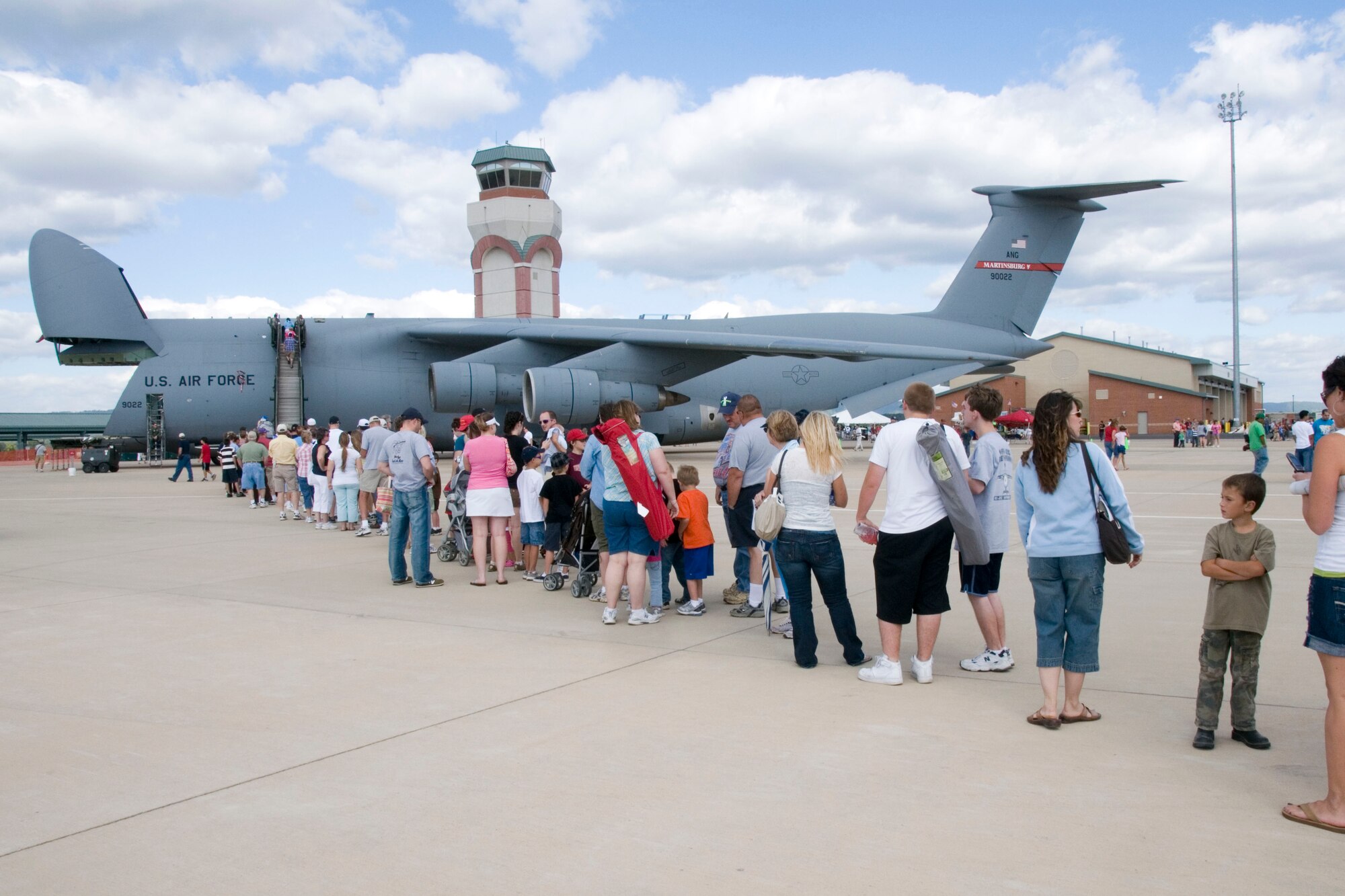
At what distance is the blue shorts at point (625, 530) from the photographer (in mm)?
6543

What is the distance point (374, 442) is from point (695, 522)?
16.4ft

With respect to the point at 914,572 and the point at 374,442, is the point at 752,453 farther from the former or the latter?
the point at 374,442

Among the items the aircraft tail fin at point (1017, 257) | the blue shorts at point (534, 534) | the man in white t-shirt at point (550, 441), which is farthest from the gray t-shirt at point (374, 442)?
the aircraft tail fin at point (1017, 257)

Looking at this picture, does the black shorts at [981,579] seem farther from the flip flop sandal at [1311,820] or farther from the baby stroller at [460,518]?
the baby stroller at [460,518]

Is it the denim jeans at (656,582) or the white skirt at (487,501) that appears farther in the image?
the white skirt at (487,501)

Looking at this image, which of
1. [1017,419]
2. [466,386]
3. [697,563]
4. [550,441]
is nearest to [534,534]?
[550,441]

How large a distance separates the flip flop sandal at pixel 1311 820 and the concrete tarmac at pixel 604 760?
0.17 feet

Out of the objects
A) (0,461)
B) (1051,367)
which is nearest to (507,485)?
(0,461)

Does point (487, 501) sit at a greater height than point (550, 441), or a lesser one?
lesser

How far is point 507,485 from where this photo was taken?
8.29 meters

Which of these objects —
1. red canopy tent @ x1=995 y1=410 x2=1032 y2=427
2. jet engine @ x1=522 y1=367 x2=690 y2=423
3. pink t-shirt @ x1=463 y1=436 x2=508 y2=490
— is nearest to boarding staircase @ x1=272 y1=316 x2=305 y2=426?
jet engine @ x1=522 y1=367 x2=690 y2=423

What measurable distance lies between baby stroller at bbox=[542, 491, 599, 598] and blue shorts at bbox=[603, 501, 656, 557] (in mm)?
1043

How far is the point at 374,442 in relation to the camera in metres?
10.7

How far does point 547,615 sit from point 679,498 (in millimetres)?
1311
